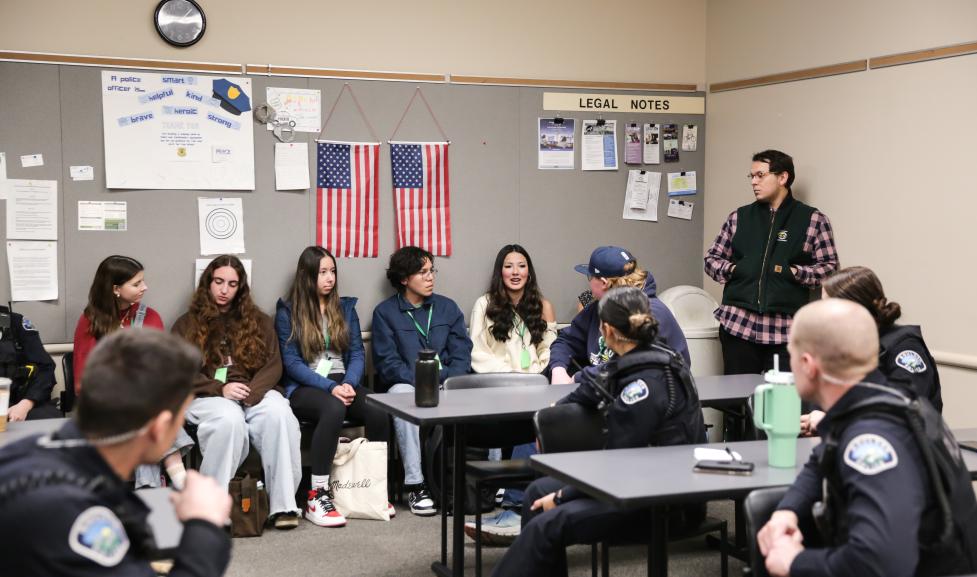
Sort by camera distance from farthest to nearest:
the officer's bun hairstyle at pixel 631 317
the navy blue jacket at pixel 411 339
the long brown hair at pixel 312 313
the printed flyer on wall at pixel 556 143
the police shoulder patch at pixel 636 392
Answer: the printed flyer on wall at pixel 556 143 < the navy blue jacket at pixel 411 339 < the long brown hair at pixel 312 313 < the officer's bun hairstyle at pixel 631 317 < the police shoulder patch at pixel 636 392

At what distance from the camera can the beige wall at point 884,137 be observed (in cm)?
486

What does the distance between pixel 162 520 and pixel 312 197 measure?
12.0ft

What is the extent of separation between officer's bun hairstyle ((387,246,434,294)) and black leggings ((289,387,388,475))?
686mm

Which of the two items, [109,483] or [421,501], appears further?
[421,501]

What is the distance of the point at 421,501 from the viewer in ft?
16.8

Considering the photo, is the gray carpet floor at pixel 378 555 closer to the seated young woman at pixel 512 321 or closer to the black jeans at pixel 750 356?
the black jeans at pixel 750 356

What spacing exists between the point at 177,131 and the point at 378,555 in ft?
8.24

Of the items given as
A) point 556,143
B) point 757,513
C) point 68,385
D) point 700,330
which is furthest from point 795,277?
point 68,385

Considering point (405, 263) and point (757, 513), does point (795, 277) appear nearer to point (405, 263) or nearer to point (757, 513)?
point (405, 263)

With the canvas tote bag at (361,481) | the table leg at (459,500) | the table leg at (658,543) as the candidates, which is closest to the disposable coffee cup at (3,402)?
the table leg at (459,500)

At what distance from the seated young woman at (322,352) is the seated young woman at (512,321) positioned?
0.69 metres

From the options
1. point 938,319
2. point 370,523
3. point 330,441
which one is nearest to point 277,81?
point 330,441

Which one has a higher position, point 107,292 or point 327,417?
point 107,292

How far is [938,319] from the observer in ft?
16.3
